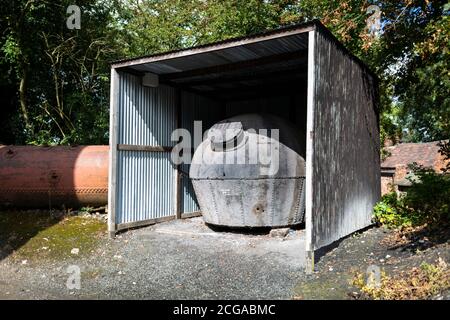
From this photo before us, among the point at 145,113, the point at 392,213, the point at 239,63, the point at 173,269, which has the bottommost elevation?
the point at 173,269

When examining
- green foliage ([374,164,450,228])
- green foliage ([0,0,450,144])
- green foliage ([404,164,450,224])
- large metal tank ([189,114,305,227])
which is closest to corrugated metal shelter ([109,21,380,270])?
green foliage ([374,164,450,228])

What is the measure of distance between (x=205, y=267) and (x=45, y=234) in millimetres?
4515

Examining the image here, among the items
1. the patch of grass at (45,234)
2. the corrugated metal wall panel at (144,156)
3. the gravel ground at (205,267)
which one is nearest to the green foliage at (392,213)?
the gravel ground at (205,267)

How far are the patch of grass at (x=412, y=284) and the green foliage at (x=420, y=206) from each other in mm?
3614

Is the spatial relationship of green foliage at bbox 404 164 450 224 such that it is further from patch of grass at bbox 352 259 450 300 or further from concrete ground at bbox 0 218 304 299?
patch of grass at bbox 352 259 450 300

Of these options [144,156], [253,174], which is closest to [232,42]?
[253,174]

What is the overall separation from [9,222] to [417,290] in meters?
9.84

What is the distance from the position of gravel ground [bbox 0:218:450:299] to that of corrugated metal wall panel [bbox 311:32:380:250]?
0.63 m

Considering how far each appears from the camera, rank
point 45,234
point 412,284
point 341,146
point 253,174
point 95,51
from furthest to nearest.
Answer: point 95,51
point 45,234
point 253,174
point 341,146
point 412,284

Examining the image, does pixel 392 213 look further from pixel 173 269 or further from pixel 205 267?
pixel 173 269

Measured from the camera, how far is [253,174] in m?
9.41

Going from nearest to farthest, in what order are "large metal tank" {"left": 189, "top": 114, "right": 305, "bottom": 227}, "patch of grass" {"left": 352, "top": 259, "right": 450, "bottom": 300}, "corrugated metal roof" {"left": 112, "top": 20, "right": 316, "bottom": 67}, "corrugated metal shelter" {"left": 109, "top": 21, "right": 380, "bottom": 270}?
1. "patch of grass" {"left": 352, "top": 259, "right": 450, "bottom": 300}
2. "corrugated metal roof" {"left": 112, "top": 20, "right": 316, "bottom": 67}
3. "corrugated metal shelter" {"left": 109, "top": 21, "right": 380, "bottom": 270}
4. "large metal tank" {"left": 189, "top": 114, "right": 305, "bottom": 227}

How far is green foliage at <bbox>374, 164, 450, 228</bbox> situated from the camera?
30.8ft
